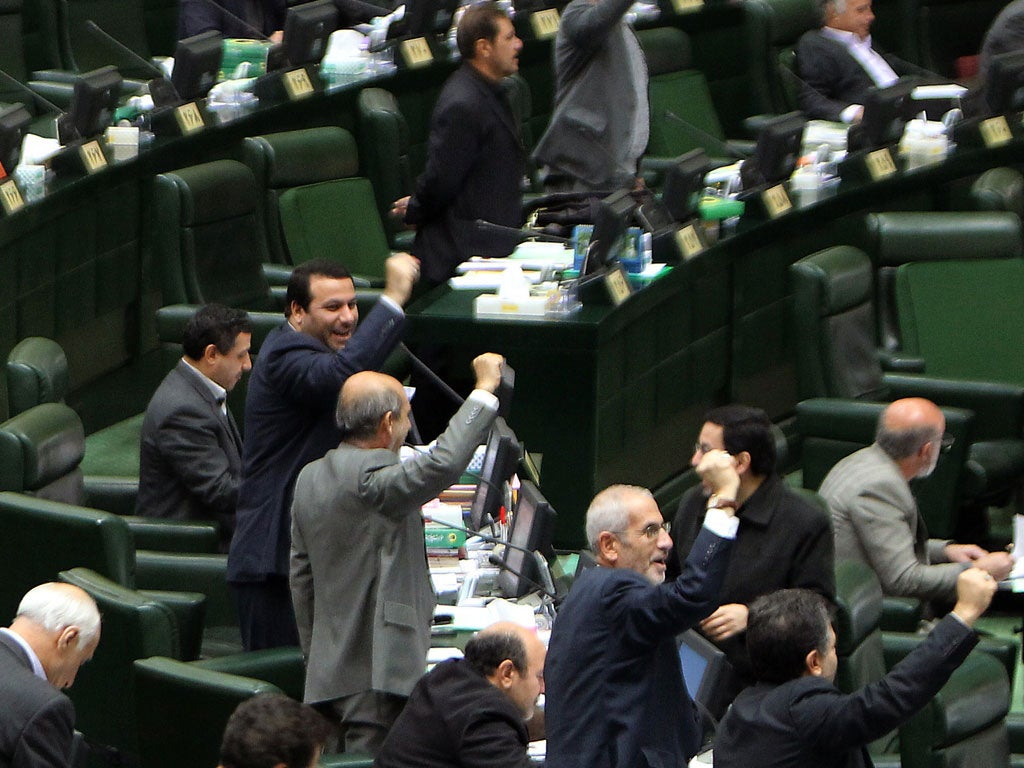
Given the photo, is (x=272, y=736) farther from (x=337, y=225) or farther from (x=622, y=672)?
(x=337, y=225)

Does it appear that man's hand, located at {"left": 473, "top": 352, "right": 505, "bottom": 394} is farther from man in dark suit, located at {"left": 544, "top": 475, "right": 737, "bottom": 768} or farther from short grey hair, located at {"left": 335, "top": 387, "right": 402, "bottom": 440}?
man in dark suit, located at {"left": 544, "top": 475, "right": 737, "bottom": 768}

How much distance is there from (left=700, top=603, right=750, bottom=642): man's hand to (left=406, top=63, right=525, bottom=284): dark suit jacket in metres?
2.53

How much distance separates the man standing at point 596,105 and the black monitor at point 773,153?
1.25 feet

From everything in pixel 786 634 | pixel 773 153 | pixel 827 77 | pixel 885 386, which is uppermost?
pixel 786 634

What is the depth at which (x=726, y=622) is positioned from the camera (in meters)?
4.30

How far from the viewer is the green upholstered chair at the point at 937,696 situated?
4.09 meters

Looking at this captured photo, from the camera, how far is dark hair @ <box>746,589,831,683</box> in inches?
147

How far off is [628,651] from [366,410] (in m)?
0.81

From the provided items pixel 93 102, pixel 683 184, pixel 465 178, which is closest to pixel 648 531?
pixel 683 184

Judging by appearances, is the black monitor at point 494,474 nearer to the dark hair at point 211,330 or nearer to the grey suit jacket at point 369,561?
the grey suit jacket at point 369,561

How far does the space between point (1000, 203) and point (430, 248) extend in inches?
77.1

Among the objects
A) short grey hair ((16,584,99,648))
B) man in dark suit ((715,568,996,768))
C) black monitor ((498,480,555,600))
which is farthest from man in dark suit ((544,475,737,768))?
short grey hair ((16,584,99,648))

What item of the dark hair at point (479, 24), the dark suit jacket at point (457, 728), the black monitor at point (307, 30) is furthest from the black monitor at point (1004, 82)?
the dark suit jacket at point (457, 728)

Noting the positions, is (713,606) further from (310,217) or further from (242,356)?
(310,217)
